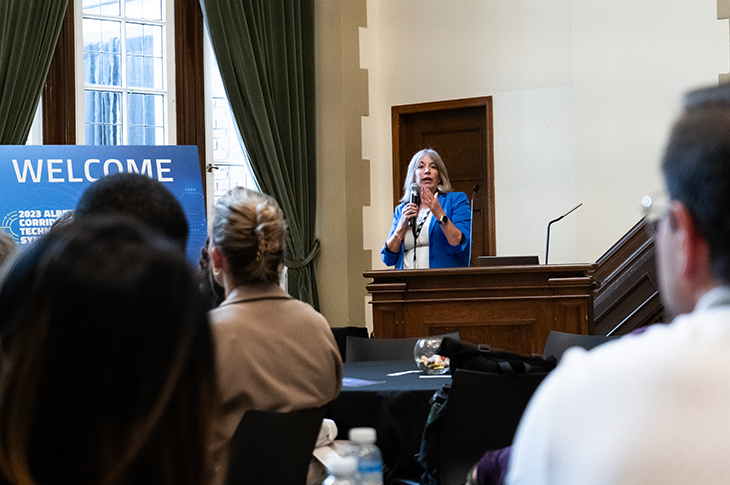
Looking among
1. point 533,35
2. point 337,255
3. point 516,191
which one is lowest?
point 337,255

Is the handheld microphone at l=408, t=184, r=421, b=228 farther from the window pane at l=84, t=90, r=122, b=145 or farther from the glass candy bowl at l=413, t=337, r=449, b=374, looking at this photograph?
the window pane at l=84, t=90, r=122, b=145

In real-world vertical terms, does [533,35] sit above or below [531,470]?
above

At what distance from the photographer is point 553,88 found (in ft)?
22.3

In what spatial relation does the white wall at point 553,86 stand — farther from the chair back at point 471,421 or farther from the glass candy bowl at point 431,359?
the chair back at point 471,421

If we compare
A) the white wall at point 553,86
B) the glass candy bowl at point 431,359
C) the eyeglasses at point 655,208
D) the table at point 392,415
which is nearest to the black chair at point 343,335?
the glass candy bowl at point 431,359

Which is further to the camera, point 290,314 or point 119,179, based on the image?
point 290,314

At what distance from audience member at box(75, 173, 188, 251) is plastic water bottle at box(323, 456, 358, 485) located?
779 millimetres

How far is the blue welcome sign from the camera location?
207 inches

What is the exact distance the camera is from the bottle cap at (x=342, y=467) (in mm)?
2285

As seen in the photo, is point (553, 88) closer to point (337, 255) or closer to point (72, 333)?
point (337, 255)

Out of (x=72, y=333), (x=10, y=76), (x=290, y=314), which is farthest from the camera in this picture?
(x=10, y=76)

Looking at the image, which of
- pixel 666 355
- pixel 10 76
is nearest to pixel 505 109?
pixel 10 76

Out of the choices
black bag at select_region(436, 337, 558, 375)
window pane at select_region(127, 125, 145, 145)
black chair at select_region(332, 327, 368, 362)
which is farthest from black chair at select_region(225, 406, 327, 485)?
window pane at select_region(127, 125, 145, 145)

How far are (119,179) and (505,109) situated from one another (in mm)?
5376
